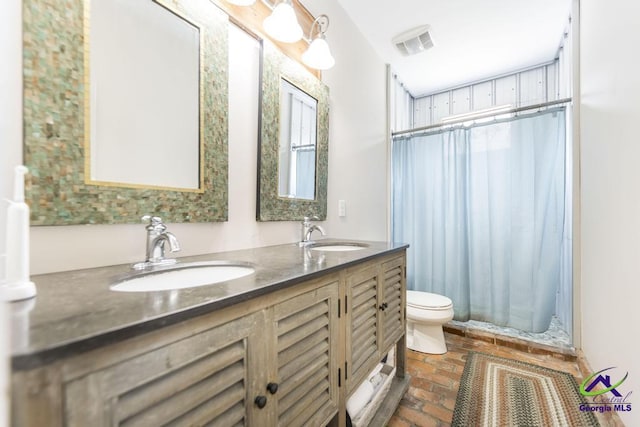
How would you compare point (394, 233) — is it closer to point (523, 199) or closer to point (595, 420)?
point (523, 199)

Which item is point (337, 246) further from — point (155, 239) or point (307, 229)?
point (155, 239)

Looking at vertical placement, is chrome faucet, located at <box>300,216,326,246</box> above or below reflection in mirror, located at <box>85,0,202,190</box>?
below

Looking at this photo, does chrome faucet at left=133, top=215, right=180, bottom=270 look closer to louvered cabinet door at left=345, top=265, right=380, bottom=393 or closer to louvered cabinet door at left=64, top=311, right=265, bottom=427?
louvered cabinet door at left=64, top=311, right=265, bottom=427

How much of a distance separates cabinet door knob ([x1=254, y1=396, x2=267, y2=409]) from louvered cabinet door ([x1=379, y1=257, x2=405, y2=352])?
0.73 m

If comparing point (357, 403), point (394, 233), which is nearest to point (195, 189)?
point (357, 403)

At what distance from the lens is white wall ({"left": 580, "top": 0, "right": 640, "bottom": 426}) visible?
1.09 meters

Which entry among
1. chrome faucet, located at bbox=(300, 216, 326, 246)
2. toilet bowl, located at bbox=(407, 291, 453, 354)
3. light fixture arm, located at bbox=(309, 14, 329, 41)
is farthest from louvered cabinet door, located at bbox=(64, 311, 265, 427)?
toilet bowl, located at bbox=(407, 291, 453, 354)

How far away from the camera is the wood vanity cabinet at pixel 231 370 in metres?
0.35

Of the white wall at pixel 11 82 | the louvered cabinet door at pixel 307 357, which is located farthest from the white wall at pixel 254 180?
the louvered cabinet door at pixel 307 357

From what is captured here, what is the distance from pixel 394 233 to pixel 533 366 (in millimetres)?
1443

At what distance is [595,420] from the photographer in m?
1.33

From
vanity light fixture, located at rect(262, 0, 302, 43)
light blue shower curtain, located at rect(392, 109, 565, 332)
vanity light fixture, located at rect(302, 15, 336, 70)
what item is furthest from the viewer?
light blue shower curtain, located at rect(392, 109, 565, 332)

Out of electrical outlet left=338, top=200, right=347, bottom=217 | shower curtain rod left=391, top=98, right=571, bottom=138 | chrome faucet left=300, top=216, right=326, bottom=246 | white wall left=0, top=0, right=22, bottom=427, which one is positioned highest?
shower curtain rod left=391, top=98, right=571, bottom=138

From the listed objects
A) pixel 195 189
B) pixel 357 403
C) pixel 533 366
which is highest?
pixel 195 189
